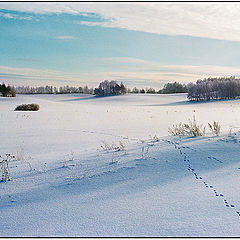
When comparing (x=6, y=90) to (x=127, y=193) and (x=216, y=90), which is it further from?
(x=127, y=193)

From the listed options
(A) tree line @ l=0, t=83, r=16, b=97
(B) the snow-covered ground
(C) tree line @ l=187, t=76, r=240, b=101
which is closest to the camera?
(B) the snow-covered ground

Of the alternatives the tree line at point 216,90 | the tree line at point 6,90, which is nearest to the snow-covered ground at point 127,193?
the tree line at point 6,90

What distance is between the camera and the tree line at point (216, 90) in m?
55.9

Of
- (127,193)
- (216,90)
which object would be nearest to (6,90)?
(216,90)

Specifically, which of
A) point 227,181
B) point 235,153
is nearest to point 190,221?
point 227,181

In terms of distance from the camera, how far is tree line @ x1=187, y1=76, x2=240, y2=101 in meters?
55.9

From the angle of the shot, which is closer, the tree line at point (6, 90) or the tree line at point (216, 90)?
the tree line at point (6, 90)

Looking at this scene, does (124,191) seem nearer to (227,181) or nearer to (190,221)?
(190,221)

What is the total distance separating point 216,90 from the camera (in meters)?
57.1

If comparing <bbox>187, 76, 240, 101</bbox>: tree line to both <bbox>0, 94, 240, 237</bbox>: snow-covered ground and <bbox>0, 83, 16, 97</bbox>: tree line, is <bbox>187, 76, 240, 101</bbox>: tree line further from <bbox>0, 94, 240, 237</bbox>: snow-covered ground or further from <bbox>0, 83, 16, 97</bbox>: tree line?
<bbox>0, 94, 240, 237</bbox>: snow-covered ground

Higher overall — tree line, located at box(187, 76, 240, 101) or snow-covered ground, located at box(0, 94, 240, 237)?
tree line, located at box(187, 76, 240, 101)

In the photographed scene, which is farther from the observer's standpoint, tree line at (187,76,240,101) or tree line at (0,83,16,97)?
tree line at (187,76,240,101)

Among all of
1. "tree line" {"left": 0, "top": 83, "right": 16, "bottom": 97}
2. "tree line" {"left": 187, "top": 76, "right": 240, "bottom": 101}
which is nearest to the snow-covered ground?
"tree line" {"left": 0, "top": 83, "right": 16, "bottom": 97}

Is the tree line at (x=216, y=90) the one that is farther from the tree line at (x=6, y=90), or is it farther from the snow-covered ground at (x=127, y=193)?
the snow-covered ground at (x=127, y=193)
